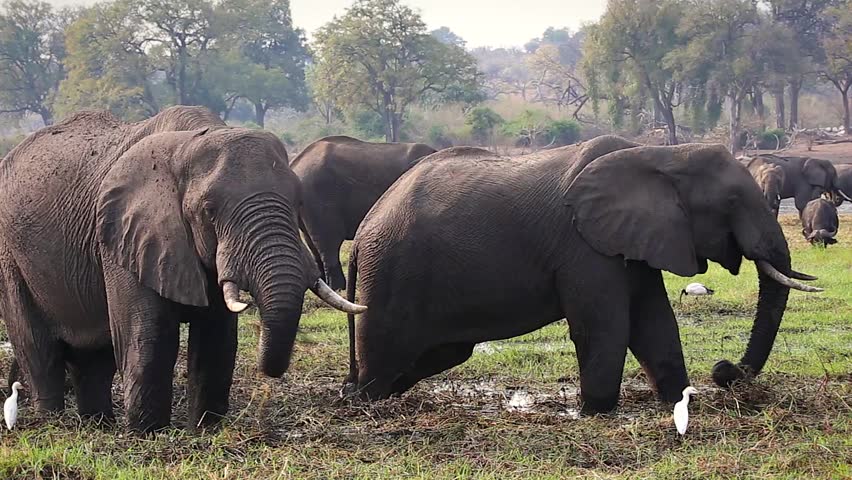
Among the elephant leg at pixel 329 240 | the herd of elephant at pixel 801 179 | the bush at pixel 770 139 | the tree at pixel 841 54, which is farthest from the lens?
the tree at pixel 841 54

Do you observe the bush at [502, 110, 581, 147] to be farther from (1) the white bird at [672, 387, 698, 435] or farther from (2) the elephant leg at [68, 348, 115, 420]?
(1) the white bird at [672, 387, 698, 435]

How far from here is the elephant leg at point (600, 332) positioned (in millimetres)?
6820

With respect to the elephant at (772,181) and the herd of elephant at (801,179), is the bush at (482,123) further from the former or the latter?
the elephant at (772,181)

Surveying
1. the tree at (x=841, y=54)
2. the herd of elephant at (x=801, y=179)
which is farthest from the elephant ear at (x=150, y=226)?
the tree at (x=841, y=54)

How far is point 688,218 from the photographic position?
7.10 meters

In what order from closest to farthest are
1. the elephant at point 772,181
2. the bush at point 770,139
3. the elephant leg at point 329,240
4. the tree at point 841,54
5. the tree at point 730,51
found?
the elephant leg at point 329,240 < the elephant at point 772,181 < the bush at point 770,139 < the tree at point 730,51 < the tree at point 841,54

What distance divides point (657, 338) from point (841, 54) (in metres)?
44.1

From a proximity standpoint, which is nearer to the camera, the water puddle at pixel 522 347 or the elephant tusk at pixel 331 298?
the elephant tusk at pixel 331 298

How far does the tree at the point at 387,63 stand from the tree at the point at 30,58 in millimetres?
11658

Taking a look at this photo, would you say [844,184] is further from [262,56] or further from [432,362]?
[262,56]

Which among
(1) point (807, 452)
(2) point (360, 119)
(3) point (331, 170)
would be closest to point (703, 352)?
(1) point (807, 452)

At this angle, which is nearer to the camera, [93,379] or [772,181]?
[93,379]

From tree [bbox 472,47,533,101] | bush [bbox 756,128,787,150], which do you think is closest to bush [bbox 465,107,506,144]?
bush [bbox 756,128,787,150]

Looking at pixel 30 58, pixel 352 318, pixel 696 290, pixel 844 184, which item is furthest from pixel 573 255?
pixel 30 58
